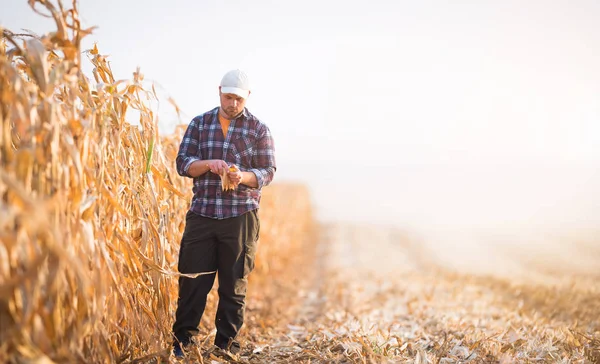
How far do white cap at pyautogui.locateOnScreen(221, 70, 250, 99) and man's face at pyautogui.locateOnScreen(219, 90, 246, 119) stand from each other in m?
0.04

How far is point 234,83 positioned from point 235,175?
2.08 ft

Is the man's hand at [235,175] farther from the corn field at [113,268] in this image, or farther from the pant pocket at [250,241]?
the corn field at [113,268]

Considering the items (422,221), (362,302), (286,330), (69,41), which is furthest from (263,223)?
(422,221)

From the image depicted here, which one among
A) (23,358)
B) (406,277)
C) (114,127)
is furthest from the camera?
(406,277)

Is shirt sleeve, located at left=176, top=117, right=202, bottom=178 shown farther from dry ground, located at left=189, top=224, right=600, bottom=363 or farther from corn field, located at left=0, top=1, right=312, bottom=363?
dry ground, located at left=189, top=224, right=600, bottom=363

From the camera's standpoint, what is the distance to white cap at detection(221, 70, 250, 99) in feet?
9.36

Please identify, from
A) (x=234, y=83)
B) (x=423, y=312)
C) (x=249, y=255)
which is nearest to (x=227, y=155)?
(x=234, y=83)

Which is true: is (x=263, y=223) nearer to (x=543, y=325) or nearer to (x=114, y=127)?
(x=543, y=325)

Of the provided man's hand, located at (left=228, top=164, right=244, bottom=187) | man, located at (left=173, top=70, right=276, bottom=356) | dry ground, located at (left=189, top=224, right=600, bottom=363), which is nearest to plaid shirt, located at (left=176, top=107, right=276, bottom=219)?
man, located at (left=173, top=70, right=276, bottom=356)

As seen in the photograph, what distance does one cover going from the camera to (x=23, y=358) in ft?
5.44

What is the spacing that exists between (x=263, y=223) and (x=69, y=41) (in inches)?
229

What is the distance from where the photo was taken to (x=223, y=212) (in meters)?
2.97

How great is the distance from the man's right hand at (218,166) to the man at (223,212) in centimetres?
16

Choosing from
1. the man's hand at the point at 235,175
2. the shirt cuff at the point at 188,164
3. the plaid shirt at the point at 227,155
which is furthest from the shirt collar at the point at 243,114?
the man's hand at the point at 235,175
